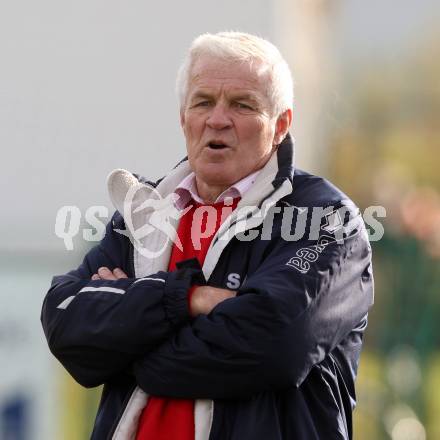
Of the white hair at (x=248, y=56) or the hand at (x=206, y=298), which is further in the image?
the white hair at (x=248, y=56)

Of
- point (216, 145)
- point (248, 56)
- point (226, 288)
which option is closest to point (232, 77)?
point (248, 56)

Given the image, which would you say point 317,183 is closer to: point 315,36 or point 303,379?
point 303,379

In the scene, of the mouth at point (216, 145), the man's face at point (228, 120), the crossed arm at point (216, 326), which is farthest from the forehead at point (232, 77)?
the crossed arm at point (216, 326)

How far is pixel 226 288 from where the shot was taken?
2812 millimetres

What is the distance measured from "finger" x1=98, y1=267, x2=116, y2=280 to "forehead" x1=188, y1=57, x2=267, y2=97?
486mm

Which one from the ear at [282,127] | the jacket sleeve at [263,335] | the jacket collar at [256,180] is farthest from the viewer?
the ear at [282,127]

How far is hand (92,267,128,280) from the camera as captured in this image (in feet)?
9.53

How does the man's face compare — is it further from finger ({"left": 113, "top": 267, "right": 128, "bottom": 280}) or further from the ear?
finger ({"left": 113, "top": 267, "right": 128, "bottom": 280})

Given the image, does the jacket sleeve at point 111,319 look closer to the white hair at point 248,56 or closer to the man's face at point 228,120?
the man's face at point 228,120

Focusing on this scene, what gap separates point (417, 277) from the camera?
670 centimetres

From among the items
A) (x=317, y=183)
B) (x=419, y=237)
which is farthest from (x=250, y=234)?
(x=419, y=237)

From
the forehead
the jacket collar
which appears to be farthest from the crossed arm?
the forehead

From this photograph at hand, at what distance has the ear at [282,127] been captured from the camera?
298 cm

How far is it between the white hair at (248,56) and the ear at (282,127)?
0.02 meters
